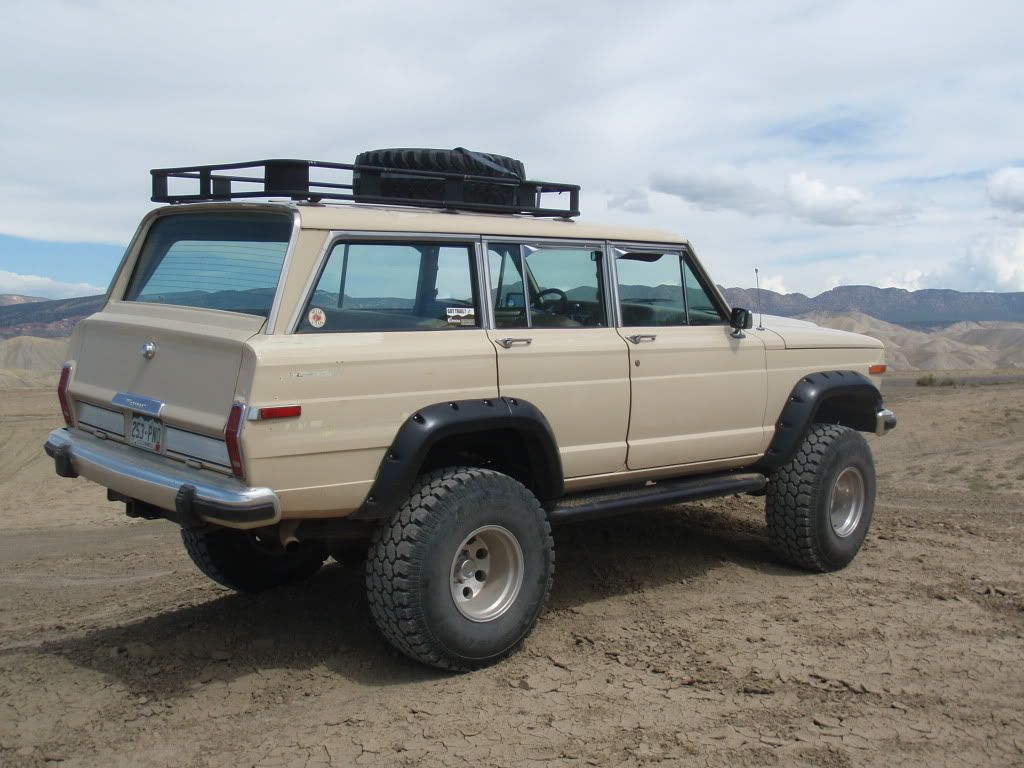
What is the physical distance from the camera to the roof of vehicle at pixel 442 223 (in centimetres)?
419

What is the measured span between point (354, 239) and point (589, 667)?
2.20 m

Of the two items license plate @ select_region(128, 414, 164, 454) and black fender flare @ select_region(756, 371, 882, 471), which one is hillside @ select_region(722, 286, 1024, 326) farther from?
license plate @ select_region(128, 414, 164, 454)

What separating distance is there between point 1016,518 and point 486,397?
5.14 metres

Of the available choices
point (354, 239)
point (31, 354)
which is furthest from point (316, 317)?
point (31, 354)

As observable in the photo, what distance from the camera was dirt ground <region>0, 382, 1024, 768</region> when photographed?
3.68m

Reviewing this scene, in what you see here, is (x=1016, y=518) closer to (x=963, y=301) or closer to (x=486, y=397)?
(x=486, y=397)

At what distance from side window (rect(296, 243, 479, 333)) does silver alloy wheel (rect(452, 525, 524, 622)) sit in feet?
3.28

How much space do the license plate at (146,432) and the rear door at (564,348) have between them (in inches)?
59.4

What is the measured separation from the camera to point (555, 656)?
4.59 m

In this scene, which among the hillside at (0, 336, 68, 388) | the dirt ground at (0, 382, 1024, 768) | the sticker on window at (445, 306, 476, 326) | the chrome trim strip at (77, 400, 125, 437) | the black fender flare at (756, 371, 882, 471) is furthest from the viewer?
the hillside at (0, 336, 68, 388)

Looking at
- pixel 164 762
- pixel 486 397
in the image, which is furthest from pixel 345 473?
pixel 164 762

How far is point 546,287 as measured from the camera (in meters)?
4.91

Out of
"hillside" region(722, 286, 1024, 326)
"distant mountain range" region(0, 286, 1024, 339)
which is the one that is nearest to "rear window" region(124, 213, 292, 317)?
"distant mountain range" region(0, 286, 1024, 339)

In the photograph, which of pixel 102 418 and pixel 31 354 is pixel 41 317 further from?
pixel 102 418
